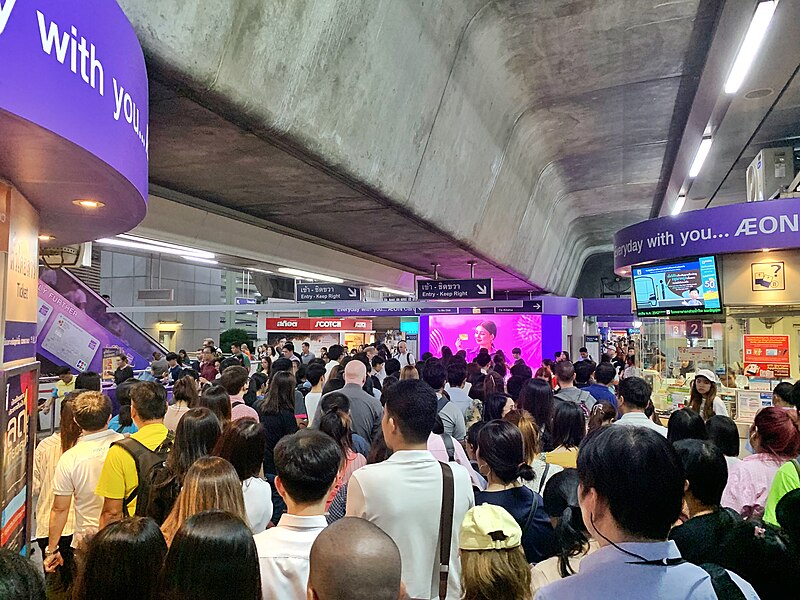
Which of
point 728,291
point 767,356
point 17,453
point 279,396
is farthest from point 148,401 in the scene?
point 767,356

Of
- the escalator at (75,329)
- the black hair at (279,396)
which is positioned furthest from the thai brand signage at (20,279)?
the escalator at (75,329)

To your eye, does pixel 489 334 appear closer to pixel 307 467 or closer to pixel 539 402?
pixel 539 402

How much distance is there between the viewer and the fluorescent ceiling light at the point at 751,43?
14.5 feet

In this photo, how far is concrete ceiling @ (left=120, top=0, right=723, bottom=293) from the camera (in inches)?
125

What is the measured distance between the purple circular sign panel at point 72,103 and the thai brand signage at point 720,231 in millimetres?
6635

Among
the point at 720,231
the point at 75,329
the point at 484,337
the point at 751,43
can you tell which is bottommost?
the point at 484,337

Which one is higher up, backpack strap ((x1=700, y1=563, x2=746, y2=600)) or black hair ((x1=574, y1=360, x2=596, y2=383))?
black hair ((x1=574, y1=360, x2=596, y2=383))

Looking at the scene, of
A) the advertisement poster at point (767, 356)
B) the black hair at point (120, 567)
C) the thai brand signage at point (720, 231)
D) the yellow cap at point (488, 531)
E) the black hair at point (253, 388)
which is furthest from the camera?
the advertisement poster at point (767, 356)

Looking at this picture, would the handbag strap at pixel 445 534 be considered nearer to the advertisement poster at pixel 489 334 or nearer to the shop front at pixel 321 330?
the advertisement poster at pixel 489 334

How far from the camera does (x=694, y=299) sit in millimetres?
7594

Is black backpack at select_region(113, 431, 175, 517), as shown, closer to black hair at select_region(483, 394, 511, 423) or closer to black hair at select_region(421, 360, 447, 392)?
black hair at select_region(483, 394, 511, 423)

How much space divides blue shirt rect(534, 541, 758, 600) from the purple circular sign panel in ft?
6.27

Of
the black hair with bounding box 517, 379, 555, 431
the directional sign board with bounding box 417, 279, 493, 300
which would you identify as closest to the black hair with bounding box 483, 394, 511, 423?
the black hair with bounding box 517, 379, 555, 431

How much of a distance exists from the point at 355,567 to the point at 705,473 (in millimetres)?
1703
